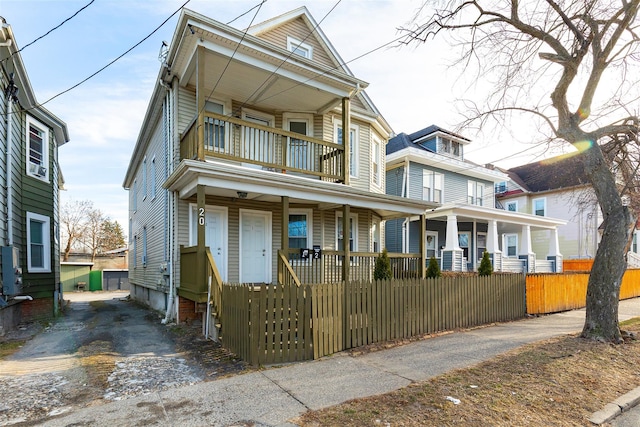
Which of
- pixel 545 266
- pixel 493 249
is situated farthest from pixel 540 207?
pixel 493 249

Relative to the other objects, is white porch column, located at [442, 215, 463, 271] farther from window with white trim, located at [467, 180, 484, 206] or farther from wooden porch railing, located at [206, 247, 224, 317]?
wooden porch railing, located at [206, 247, 224, 317]

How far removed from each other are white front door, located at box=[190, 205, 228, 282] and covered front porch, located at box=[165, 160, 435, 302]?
0.09ft

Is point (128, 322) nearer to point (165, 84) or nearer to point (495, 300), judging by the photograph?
point (165, 84)

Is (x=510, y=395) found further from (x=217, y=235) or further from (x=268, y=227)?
(x=268, y=227)

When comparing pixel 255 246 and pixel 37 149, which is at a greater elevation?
pixel 37 149

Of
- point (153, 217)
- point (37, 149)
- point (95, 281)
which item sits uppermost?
point (37, 149)

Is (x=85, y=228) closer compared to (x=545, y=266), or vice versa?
(x=545, y=266)

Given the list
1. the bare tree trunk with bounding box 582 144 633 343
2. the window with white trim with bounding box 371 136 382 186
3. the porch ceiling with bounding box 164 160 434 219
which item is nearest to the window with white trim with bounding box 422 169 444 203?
the window with white trim with bounding box 371 136 382 186

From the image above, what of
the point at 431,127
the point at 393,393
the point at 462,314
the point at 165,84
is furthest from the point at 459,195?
the point at 393,393

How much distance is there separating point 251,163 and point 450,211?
10468 mm

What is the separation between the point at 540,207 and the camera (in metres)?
27.6

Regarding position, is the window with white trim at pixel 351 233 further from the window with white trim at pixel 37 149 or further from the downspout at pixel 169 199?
the window with white trim at pixel 37 149

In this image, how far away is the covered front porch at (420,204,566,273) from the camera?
16.6 metres

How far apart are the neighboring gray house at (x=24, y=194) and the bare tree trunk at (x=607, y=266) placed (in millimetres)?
12375
